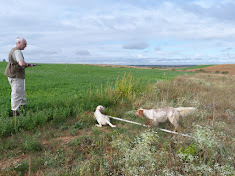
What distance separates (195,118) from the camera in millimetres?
5527

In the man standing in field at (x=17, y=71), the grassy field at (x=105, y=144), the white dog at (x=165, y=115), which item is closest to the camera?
the grassy field at (x=105, y=144)

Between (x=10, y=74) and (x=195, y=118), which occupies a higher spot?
(x=10, y=74)

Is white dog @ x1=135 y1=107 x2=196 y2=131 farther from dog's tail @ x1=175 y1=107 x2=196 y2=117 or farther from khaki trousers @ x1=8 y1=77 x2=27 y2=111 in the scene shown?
khaki trousers @ x1=8 y1=77 x2=27 y2=111

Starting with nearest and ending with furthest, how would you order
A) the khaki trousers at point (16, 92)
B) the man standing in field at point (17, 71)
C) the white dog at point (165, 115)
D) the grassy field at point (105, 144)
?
the grassy field at point (105, 144)
the white dog at point (165, 115)
the man standing in field at point (17, 71)
the khaki trousers at point (16, 92)

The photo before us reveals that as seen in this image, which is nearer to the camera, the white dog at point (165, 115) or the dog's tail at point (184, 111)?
the white dog at point (165, 115)

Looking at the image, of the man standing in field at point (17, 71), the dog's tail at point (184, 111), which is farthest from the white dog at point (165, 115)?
the man standing in field at point (17, 71)

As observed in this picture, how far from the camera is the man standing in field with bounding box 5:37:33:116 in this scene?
17.1ft

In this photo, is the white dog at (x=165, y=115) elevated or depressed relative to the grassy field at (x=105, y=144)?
elevated

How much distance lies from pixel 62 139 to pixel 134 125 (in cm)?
202

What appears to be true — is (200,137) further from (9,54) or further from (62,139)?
(9,54)

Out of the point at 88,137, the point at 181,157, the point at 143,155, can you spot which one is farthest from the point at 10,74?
the point at 181,157

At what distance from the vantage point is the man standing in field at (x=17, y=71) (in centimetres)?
522

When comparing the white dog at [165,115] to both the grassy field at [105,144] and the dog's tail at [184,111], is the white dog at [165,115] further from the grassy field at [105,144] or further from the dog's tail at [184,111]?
the grassy field at [105,144]

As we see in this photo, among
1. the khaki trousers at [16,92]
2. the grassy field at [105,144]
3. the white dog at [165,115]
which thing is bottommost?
the grassy field at [105,144]
